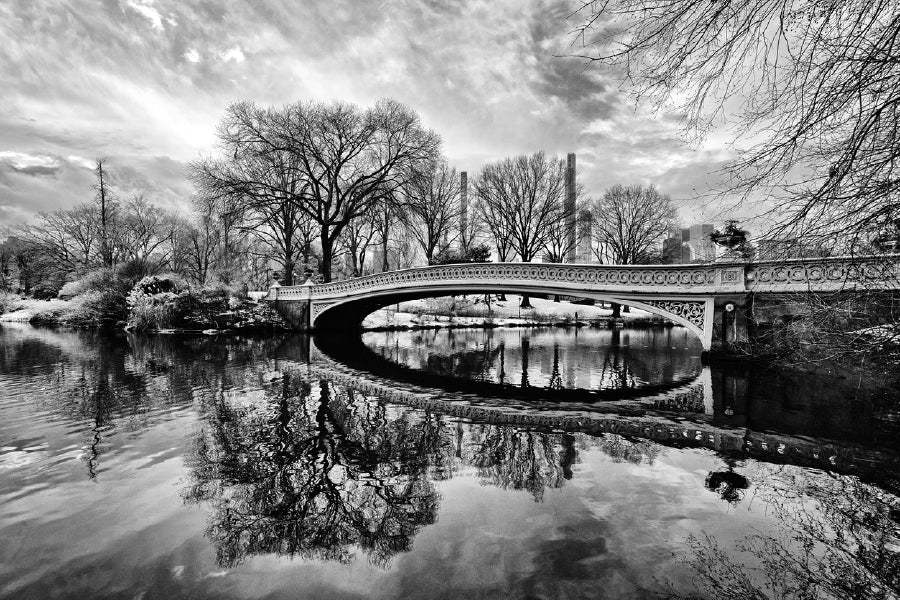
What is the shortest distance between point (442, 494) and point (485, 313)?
30.6 metres

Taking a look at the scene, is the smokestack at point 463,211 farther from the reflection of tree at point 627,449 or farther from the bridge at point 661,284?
the reflection of tree at point 627,449

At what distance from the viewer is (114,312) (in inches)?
934

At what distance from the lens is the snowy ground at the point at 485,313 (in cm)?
3073

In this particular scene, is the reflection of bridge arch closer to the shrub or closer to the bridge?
the bridge

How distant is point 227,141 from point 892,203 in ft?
81.2

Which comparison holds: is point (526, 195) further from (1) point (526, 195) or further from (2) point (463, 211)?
(2) point (463, 211)

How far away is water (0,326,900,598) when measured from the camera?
258 cm

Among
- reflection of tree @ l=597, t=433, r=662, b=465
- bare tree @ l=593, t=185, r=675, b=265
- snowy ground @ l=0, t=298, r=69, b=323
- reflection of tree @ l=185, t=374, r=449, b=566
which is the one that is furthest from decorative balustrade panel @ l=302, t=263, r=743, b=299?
bare tree @ l=593, t=185, r=675, b=265

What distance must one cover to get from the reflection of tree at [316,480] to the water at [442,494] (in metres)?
0.02

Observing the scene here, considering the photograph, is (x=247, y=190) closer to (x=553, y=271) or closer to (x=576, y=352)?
(x=553, y=271)

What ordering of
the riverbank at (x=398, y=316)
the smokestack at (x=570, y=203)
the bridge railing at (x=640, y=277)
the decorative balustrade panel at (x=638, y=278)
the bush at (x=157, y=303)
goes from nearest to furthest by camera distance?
1. the bridge railing at (x=640, y=277)
2. the decorative balustrade panel at (x=638, y=278)
3. the bush at (x=157, y=303)
4. the riverbank at (x=398, y=316)
5. the smokestack at (x=570, y=203)

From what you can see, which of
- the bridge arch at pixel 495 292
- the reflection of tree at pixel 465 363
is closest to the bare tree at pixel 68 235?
the bridge arch at pixel 495 292

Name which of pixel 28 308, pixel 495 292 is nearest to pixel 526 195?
pixel 495 292

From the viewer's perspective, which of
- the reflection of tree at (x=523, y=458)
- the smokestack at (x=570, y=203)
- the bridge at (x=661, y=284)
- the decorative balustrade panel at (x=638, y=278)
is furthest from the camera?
the smokestack at (x=570, y=203)
